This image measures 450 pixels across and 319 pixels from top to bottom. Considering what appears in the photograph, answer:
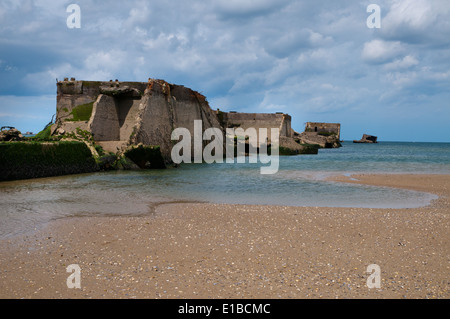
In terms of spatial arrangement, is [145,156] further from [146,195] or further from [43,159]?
[146,195]

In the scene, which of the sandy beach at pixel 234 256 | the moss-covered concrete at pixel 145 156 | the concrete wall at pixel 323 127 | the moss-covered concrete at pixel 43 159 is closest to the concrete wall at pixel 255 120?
the concrete wall at pixel 323 127

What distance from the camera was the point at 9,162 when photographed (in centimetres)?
1571

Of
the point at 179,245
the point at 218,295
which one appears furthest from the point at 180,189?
the point at 218,295

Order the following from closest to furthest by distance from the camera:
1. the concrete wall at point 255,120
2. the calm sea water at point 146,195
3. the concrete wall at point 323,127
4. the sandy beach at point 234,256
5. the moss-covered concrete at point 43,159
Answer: the sandy beach at point 234,256
the calm sea water at point 146,195
the moss-covered concrete at point 43,159
the concrete wall at point 255,120
the concrete wall at point 323,127

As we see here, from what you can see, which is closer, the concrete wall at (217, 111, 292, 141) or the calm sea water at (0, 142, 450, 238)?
the calm sea water at (0, 142, 450, 238)

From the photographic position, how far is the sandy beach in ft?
14.5

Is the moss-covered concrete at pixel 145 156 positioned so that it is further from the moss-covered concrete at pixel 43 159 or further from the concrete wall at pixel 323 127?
the concrete wall at pixel 323 127

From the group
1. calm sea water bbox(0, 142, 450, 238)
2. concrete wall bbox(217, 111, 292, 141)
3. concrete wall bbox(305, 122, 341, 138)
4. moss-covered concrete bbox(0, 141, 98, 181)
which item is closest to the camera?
calm sea water bbox(0, 142, 450, 238)

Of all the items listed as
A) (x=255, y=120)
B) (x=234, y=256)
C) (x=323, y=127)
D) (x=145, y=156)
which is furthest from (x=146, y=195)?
(x=323, y=127)

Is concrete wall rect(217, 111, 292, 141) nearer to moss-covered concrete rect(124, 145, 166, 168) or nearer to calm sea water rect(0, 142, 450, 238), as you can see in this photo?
moss-covered concrete rect(124, 145, 166, 168)

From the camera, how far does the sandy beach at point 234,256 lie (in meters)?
4.42

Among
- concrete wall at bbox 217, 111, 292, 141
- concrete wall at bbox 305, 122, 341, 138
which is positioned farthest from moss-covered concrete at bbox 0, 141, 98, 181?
Result: concrete wall at bbox 305, 122, 341, 138
